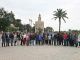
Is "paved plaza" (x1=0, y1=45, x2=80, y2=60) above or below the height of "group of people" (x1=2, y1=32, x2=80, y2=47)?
below

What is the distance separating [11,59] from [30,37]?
16.7 metres

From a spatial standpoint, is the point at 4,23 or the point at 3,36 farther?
the point at 4,23

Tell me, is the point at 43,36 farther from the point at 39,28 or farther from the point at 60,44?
the point at 39,28

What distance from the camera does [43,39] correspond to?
1356 inches

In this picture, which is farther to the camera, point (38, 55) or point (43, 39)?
point (43, 39)

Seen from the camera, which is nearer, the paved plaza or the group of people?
the paved plaza

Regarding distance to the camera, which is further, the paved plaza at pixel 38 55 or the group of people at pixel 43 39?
the group of people at pixel 43 39

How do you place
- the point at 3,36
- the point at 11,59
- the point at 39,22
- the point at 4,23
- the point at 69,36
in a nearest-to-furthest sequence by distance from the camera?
the point at 11,59, the point at 3,36, the point at 69,36, the point at 39,22, the point at 4,23

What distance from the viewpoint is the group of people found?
103ft

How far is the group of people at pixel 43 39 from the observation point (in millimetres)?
31500

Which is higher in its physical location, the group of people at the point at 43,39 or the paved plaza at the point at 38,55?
the group of people at the point at 43,39

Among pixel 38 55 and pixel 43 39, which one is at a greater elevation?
pixel 43 39

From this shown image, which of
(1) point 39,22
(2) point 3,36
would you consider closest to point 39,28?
(1) point 39,22

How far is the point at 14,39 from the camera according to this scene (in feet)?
106
